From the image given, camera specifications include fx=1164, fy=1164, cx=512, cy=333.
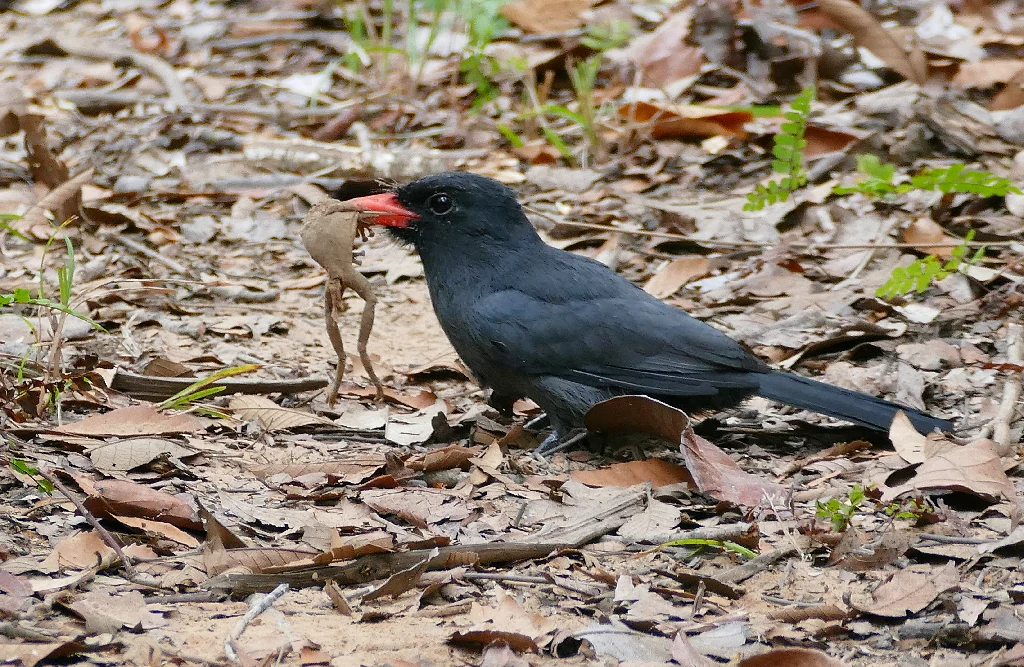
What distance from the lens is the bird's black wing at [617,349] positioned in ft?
14.1

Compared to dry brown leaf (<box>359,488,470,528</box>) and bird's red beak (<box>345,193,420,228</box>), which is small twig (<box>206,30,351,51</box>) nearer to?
bird's red beak (<box>345,193,420,228</box>)

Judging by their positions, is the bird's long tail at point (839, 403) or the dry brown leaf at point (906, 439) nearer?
the dry brown leaf at point (906, 439)

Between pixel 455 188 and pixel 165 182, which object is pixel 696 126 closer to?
pixel 455 188

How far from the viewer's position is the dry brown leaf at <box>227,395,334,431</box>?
14.0ft

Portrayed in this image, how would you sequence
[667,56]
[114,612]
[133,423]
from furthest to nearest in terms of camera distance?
[667,56] → [133,423] → [114,612]

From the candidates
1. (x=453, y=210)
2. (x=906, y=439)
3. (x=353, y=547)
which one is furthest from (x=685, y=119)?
(x=353, y=547)

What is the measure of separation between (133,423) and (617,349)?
1.75 m

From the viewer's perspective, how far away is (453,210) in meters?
4.68

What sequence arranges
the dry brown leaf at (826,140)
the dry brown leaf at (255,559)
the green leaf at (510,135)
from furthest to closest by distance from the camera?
the green leaf at (510,135)
the dry brown leaf at (826,140)
the dry brown leaf at (255,559)

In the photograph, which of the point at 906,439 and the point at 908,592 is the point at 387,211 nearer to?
the point at 906,439

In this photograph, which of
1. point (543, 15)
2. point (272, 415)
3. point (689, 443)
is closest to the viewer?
point (689, 443)

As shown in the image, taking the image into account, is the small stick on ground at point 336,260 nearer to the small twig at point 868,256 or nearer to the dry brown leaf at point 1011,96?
the small twig at point 868,256

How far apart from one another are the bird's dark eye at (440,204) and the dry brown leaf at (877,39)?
140 inches

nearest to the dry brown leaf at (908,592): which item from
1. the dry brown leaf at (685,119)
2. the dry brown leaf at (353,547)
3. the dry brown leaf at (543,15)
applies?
the dry brown leaf at (353,547)
